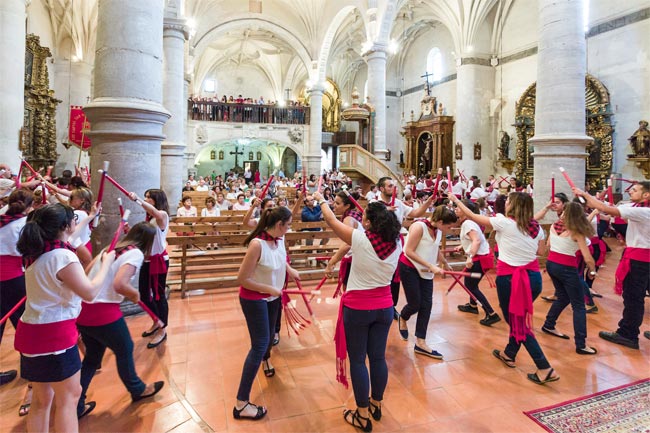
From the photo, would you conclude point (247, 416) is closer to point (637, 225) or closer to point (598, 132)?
point (637, 225)

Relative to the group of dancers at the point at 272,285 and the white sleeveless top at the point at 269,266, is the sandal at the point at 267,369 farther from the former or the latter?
the white sleeveless top at the point at 269,266

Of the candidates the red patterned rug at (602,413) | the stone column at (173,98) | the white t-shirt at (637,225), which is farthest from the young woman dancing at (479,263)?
the stone column at (173,98)

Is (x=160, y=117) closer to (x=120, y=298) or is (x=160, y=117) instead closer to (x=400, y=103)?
(x=120, y=298)

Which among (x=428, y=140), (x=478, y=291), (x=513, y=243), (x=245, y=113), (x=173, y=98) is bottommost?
(x=478, y=291)

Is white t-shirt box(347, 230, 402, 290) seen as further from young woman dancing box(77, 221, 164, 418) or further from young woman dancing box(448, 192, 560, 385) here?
young woman dancing box(77, 221, 164, 418)

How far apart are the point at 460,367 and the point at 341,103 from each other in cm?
3042

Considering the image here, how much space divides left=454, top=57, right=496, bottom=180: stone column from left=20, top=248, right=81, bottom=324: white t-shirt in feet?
62.8

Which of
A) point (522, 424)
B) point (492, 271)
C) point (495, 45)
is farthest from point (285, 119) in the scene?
point (522, 424)

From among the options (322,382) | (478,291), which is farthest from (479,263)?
(322,382)

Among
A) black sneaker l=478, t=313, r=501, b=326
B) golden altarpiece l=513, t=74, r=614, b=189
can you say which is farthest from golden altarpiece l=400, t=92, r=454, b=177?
black sneaker l=478, t=313, r=501, b=326

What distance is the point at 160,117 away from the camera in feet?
16.5

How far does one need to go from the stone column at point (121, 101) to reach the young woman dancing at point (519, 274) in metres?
3.72

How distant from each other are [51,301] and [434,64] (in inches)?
968

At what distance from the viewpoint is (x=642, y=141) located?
41.2ft
